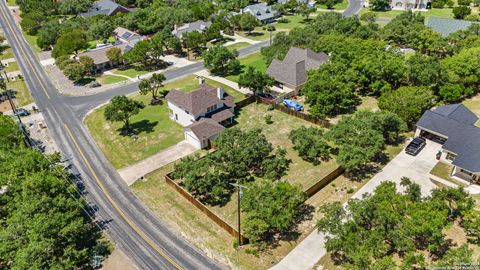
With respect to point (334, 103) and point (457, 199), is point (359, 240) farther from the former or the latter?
point (334, 103)

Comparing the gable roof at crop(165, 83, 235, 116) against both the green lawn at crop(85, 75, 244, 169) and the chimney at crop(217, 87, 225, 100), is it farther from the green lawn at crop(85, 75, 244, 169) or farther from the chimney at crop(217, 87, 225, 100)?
the green lawn at crop(85, 75, 244, 169)

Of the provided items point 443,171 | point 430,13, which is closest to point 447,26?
point 430,13

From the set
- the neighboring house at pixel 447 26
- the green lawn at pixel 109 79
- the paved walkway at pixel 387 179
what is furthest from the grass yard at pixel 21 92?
the neighboring house at pixel 447 26

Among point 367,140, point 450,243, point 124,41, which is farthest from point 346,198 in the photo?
point 124,41

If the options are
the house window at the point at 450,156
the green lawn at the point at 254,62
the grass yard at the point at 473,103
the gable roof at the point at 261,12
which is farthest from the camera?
the gable roof at the point at 261,12

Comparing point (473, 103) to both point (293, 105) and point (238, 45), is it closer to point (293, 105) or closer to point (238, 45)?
point (293, 105)

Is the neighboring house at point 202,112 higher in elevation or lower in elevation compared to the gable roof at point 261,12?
lower

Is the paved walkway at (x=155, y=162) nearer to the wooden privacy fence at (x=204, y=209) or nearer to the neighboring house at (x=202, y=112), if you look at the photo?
the neighboring house at (x=202, y=112)
